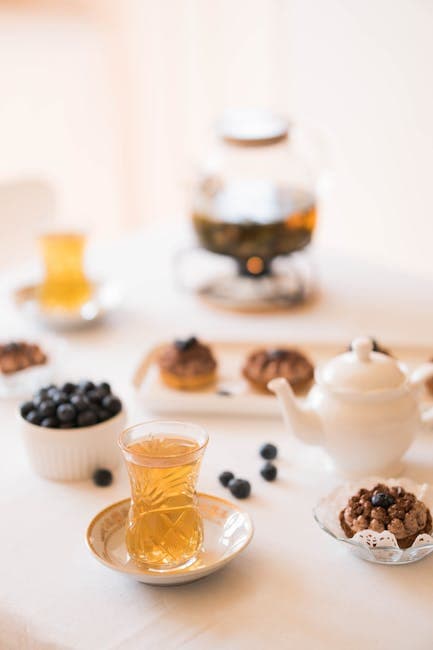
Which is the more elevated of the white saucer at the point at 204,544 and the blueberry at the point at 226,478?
the white saucer at the point at 204,544

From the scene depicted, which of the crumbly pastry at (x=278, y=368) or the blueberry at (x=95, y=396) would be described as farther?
the crumbly pastry at (x=278, y=368)

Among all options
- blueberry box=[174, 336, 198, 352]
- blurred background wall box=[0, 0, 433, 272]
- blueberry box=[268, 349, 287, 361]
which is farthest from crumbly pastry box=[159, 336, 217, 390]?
blurred background wall box=[0, 0, 433, 272]

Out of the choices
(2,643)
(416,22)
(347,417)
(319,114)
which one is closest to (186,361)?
(347,417)

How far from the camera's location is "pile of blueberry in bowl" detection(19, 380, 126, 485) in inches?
55.9

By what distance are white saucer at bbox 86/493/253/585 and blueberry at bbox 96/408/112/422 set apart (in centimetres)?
20

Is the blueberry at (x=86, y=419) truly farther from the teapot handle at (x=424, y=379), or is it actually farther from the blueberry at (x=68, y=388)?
the teapot handle at (x=424, y=379)

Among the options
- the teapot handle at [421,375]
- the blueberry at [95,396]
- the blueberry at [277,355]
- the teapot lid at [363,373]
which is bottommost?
the blueberry at [277,355]

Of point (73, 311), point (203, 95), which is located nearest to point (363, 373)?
point (73, 311)

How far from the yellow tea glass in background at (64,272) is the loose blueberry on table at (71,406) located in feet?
2.20

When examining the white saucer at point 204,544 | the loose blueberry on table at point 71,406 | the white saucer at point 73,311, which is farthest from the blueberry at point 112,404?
the white saucer at point 73,311

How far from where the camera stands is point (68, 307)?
7.04 feet

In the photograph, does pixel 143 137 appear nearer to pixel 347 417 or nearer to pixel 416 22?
pixel 416 22

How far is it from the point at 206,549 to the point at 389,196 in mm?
A: 2799

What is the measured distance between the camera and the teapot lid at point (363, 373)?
1386 mm
